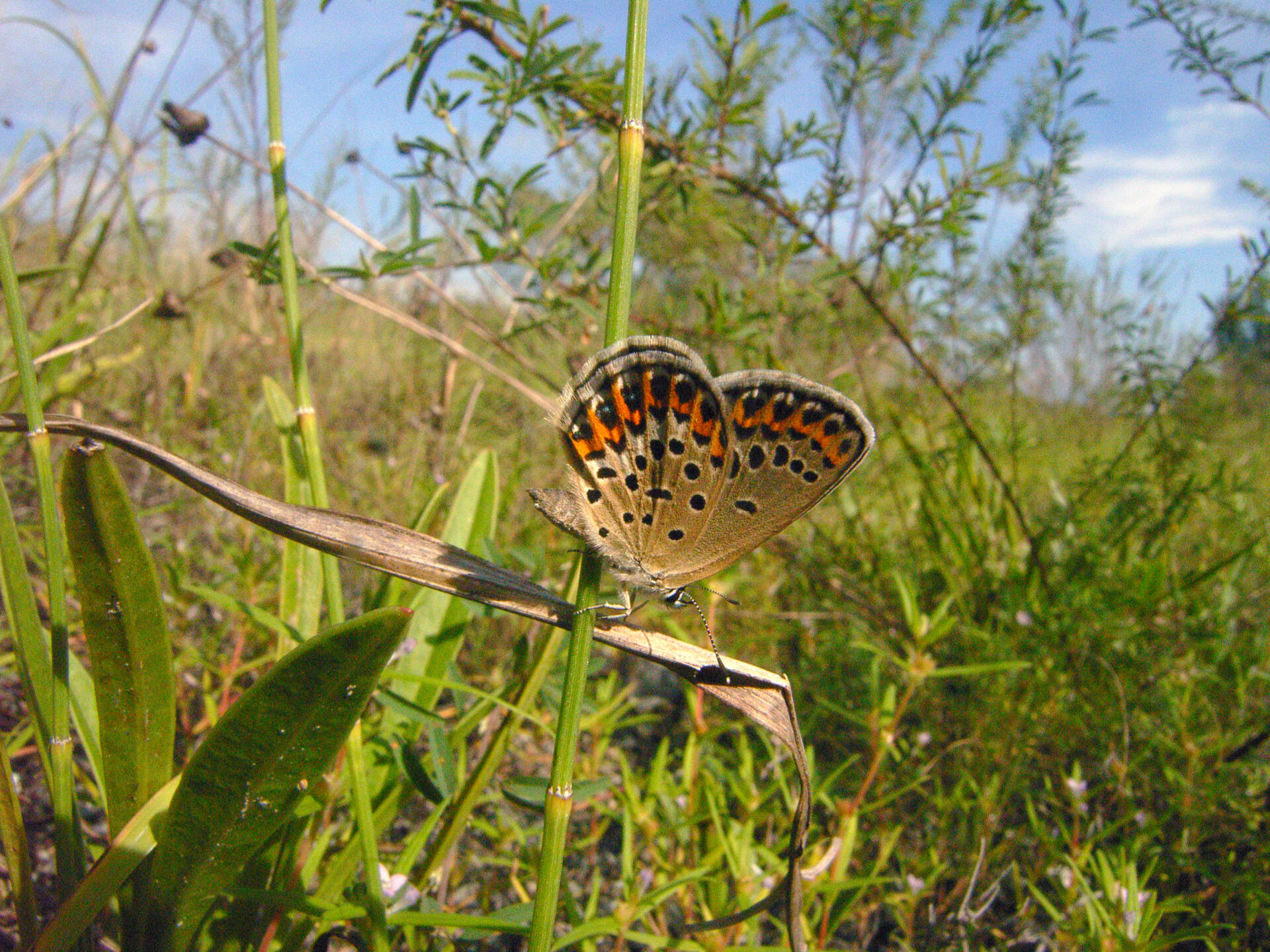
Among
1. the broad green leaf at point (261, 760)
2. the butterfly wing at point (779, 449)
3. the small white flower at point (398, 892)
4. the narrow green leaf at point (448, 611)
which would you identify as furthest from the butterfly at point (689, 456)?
the small white flower at point (398, 892)

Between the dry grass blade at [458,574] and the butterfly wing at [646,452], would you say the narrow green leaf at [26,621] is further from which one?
the butterfly wing at [646,452]

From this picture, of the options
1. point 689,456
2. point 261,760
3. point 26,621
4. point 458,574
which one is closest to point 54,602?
point 26,621

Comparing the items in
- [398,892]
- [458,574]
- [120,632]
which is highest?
[458,574]

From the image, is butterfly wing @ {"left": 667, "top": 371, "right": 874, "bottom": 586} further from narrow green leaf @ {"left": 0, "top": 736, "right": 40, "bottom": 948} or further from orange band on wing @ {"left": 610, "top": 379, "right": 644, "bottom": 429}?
narrow green leaf @ {"left": 0, "top": 736, "right": 40, "bottom": 948}

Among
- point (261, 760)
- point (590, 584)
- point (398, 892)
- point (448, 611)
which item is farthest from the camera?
point (448, 611)

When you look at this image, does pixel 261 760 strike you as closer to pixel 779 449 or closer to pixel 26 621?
pixel 26 621

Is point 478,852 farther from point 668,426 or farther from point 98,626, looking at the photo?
point 668,426

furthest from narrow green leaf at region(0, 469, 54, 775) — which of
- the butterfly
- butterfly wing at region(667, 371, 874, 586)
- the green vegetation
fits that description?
butterfly wing at region(667, 371, 874, 586)
